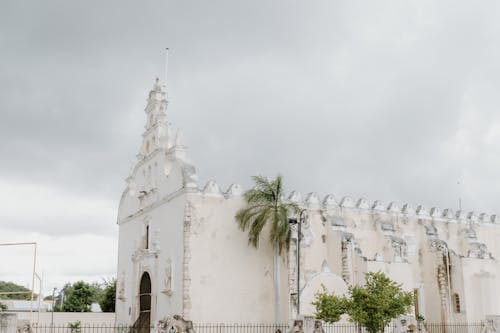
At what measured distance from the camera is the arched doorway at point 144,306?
29.4 meters

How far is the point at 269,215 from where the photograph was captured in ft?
88.2

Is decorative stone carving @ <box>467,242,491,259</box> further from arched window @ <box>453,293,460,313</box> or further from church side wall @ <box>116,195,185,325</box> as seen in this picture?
church side wall @ <box>116,195,185,325</box>

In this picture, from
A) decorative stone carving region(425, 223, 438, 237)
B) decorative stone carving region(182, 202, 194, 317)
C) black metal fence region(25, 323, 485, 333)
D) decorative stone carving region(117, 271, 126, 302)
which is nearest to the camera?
black metal fence region(25, 323, 485, 333)

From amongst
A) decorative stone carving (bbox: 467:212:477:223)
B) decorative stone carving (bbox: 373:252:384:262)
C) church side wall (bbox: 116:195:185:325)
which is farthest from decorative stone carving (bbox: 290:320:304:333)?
decorative stone carving (bbox: 467:212:477:223)

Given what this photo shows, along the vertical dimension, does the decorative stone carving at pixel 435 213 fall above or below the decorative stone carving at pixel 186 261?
above

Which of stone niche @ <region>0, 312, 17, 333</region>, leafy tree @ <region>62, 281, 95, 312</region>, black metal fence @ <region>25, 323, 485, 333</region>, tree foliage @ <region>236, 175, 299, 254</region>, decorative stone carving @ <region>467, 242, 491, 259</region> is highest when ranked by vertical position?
tree foliage @ <region>236, 175, 299, 254</region>

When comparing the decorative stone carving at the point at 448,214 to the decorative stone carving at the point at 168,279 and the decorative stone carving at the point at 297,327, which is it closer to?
the decorative stone carving at the point at 168,279

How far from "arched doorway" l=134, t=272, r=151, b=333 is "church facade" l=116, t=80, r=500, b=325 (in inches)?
3.3

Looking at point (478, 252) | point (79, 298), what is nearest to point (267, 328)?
point (478, 252)

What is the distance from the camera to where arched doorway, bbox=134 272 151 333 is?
1156 inches

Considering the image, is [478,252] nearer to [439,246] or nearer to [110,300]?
[439,246]

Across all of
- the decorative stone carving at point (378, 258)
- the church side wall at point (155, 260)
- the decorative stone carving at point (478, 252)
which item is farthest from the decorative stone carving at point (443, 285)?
the church side wall at point (155, 260)

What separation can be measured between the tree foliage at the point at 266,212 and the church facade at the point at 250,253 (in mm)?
576

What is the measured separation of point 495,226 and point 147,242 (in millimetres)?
21163
